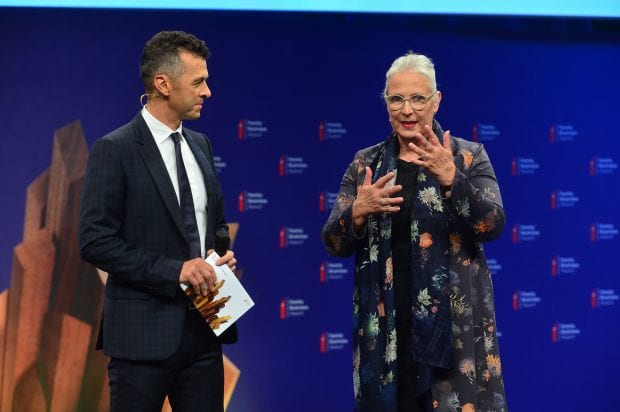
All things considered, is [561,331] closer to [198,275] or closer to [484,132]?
[484,132]

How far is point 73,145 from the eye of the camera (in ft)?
14.1

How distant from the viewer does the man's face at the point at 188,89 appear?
8.63ft

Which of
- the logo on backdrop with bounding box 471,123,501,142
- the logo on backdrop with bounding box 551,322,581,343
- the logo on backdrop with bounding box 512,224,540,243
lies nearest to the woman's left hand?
the logo on backdrop with bounding box 471,123,501,142

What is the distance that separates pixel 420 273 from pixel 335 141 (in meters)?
2.14

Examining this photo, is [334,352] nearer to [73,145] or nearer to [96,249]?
[73,145]

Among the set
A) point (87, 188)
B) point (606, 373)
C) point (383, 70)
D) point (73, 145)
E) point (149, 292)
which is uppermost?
point (383, 70)

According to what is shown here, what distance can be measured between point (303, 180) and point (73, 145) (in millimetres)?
1231

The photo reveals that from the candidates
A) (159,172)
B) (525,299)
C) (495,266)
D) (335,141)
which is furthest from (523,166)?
(159,172)

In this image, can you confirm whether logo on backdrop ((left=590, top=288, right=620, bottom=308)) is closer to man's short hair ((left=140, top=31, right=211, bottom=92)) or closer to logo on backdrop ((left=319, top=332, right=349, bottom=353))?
logo on backdrop ((left=319, top=332, right=349, bottom=353))

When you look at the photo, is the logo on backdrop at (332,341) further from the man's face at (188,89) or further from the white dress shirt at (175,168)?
the man's face at (188,89)

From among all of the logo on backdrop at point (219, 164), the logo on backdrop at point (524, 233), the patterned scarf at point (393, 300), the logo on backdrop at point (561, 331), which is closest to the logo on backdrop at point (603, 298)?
the logo on backdrop at point (561, 331)

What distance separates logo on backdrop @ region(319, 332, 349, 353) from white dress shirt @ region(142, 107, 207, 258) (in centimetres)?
205

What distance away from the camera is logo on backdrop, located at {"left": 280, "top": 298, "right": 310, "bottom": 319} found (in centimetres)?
453

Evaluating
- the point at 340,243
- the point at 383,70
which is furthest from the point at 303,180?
the point at 340,243
